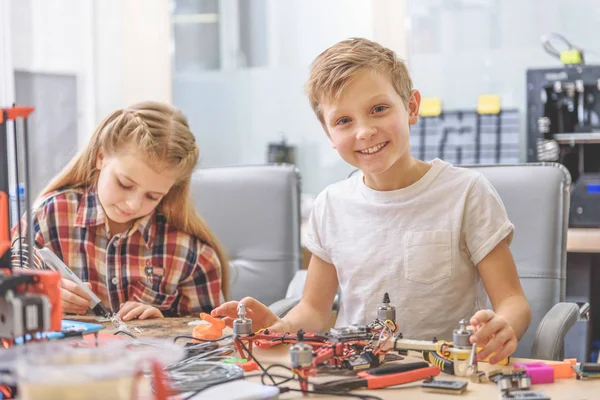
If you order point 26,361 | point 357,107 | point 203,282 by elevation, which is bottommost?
point 203,282

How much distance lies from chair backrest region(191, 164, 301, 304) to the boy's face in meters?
0.68

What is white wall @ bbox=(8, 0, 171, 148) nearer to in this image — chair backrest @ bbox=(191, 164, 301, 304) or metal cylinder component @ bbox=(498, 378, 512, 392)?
chair backrest @ bbox=(191, 164, 301, 304)

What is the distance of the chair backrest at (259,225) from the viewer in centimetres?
216

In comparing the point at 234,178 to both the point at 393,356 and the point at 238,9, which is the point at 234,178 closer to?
the point at 393,356

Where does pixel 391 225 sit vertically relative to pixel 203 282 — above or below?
above

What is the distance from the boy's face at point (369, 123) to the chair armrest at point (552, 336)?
1.35 ft

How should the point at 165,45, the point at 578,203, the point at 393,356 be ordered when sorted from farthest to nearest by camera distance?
the point at 165,45, the point at 578,203, the point at 393,356

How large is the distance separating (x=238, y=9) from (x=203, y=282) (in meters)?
2.71

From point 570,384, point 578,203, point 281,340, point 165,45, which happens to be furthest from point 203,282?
point 165,45

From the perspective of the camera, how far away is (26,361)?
2.23 feet

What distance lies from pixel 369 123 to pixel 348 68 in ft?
0.36

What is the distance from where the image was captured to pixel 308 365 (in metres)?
0.92

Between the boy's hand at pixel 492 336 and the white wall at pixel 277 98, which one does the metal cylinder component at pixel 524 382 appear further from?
the white wall at pixel 277 98

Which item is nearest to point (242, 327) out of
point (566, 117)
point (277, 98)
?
point (566, 117)
